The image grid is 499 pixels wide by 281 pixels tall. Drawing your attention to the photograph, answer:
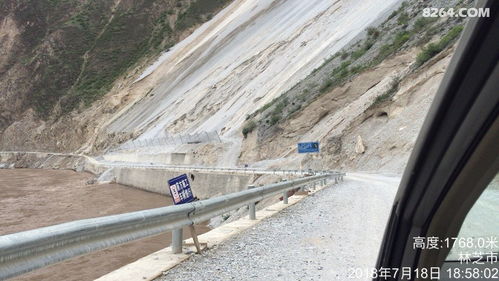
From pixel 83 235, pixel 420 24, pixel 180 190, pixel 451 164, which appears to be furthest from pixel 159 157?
pixel 451 164

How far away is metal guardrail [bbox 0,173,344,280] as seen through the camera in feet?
9.32

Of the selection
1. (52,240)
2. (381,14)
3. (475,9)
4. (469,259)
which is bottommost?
(381,14)

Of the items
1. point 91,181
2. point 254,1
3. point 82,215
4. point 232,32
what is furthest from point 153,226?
point 254,1

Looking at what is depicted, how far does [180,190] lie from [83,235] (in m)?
2.94

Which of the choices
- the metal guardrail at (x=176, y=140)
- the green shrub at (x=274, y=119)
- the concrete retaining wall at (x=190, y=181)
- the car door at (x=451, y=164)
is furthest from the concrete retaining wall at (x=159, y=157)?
the car door at (x=451, y=164)

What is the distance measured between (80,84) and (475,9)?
11044 cm

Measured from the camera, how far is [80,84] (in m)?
104

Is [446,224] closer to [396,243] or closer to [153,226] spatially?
[396,243]

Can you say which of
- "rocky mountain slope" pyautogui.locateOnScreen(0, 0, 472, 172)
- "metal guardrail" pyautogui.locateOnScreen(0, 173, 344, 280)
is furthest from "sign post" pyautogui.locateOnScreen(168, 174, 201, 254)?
"rocky mountain slope" pyautogui.locateOnScreen(0, 0, 472, 172)

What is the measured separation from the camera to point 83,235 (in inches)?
148

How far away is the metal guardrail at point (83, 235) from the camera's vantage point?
2840mm

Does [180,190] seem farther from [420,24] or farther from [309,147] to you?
[420,24]

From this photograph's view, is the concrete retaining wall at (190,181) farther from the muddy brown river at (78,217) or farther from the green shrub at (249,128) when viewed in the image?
the green shrub at (249,128)

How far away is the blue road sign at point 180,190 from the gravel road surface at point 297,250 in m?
0.81
